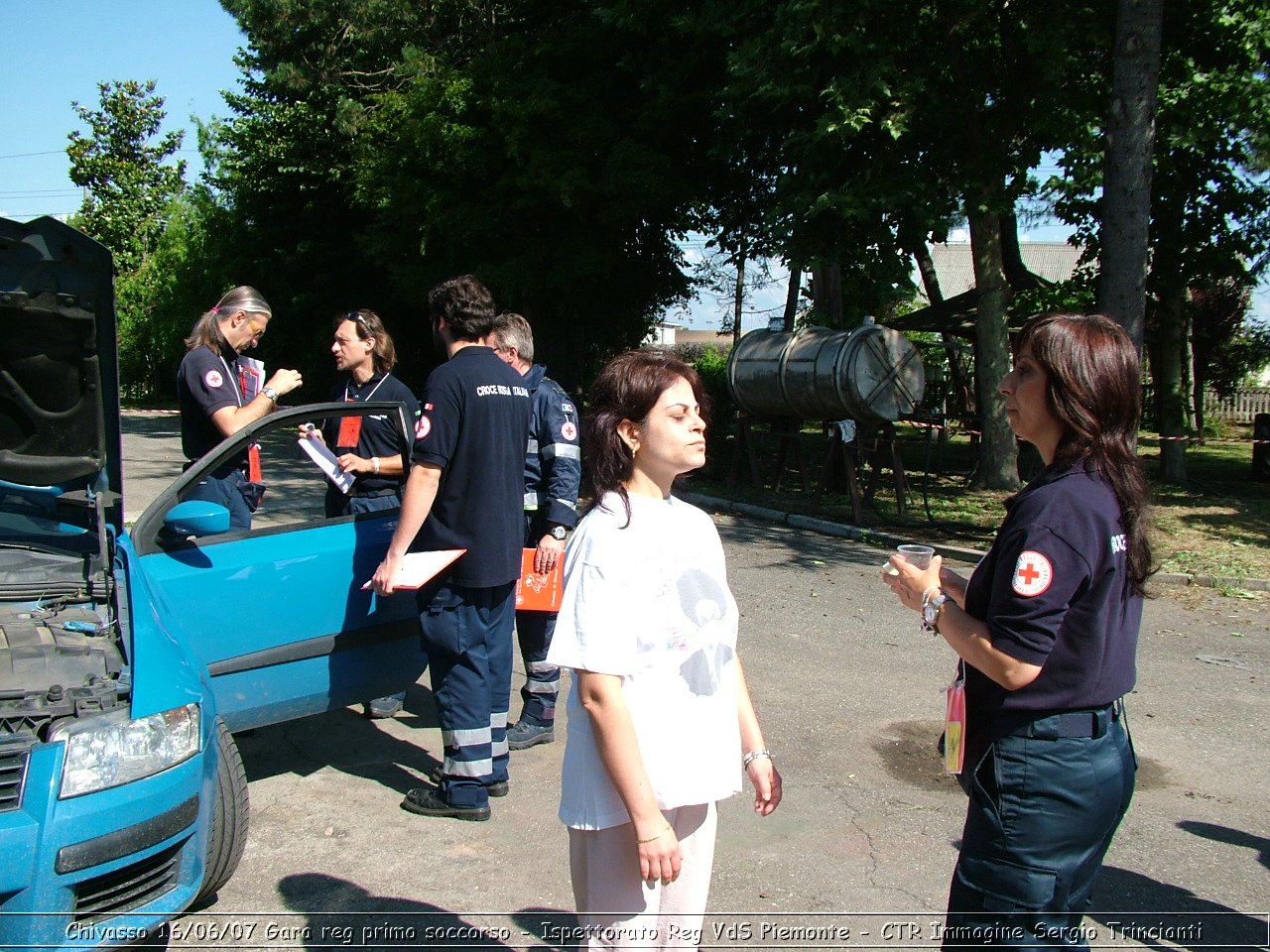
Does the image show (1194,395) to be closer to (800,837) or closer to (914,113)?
(914,113)

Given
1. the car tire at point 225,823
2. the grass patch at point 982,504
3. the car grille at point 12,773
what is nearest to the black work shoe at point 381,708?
the car tire at point 225,823

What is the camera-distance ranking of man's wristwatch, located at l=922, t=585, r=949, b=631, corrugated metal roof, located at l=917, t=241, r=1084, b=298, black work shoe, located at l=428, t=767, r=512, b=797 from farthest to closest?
corrugated metal roof, located at l=917, t=241, r=1084, b=298 → black work shoe, located at l=428, t=767, r=512, b=797 → man's wristwatch, located at l=922, t=585, r=949, b=631

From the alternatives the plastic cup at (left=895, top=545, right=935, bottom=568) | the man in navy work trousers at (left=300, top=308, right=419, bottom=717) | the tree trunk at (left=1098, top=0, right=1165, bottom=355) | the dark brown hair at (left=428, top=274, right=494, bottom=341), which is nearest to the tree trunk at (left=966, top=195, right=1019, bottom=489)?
the tree trunk at (left=1098, top=0, right=1165, bottom=355)

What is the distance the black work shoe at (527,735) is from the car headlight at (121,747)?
2.05 m

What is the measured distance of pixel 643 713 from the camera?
220 cm

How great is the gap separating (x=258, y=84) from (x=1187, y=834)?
93.2 ft

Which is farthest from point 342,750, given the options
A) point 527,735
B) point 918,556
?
point 918,556

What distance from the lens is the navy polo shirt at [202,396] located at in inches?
202

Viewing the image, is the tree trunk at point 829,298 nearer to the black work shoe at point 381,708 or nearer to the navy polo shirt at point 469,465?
the black work shoe at point 381,708

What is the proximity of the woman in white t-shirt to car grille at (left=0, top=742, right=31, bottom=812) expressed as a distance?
1.50 meters

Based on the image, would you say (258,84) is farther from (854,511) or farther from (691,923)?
(691,923)

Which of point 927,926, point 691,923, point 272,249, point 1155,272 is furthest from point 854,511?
point 272,249

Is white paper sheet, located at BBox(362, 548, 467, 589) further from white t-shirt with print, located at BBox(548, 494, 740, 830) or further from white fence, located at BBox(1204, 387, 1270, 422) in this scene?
white fence, located at BBox(1204, 387, 1270, 422)

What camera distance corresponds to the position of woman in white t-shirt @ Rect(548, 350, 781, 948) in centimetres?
213
